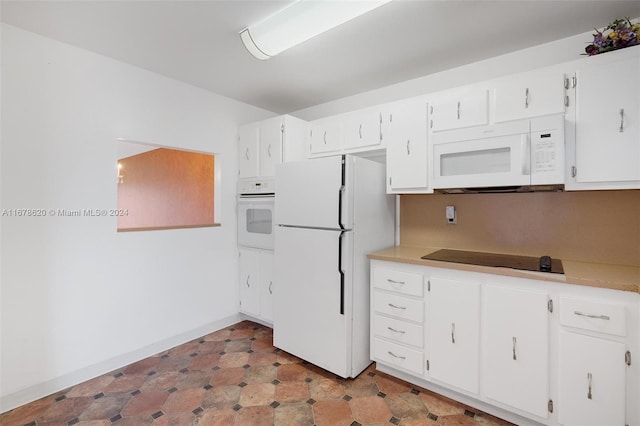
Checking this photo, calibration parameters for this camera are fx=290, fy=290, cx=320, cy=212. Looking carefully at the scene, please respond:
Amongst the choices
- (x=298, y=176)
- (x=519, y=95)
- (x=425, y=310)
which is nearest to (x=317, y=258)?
(x=298, y=176)

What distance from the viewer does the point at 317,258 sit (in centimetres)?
230

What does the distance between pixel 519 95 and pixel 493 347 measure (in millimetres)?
1597

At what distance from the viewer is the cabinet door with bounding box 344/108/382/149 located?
2.56 metres

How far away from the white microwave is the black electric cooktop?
504 millimetres

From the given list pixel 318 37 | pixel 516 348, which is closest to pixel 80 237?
pixel 318 37

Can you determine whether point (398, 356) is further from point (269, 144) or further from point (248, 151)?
point (248, 151)

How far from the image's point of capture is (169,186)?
384cm

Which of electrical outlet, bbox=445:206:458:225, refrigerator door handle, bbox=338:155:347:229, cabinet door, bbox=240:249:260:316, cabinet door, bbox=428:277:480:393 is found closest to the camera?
cabinet door, bbox=428:277:480:393

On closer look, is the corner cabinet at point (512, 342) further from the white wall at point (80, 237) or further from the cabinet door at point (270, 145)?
the white wall at point (80, 237)

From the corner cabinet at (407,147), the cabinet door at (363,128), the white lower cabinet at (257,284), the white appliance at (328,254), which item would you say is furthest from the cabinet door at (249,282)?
the corner cabinet at (407,147)

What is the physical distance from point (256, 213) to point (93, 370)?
183 cm

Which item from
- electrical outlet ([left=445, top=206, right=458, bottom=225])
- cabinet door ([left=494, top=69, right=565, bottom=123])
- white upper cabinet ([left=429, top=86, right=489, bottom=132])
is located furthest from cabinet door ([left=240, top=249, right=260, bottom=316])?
cabinet door ([left=494, top=69, right=565, bottom=123])

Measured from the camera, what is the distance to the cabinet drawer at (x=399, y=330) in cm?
205

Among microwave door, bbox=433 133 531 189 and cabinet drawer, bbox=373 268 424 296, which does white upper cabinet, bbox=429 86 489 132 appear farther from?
cabinet drawer, bbox=373 268 424 296
